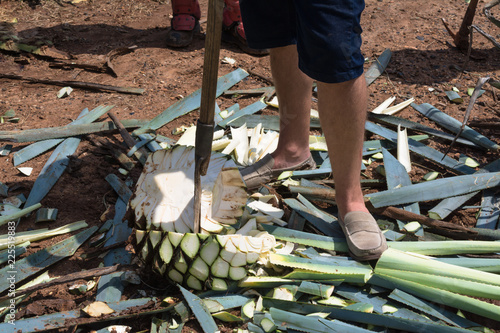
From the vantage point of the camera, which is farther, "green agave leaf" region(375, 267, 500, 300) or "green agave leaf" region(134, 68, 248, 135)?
"green agave leaf" region(134, 68, 248, 135)

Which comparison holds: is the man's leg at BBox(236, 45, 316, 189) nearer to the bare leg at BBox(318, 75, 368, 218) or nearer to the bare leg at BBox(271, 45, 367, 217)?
the bare leg at BBox(271, 45, 367, 217)

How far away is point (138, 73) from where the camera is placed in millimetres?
3482

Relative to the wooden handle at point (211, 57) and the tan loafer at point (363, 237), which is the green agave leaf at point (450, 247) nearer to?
the tan loafer at point (363, 237)

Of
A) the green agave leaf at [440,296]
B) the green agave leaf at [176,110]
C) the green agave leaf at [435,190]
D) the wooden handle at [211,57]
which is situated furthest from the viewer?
the green agave leaf at [176,110]

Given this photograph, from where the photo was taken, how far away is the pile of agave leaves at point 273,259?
1632 millimetres

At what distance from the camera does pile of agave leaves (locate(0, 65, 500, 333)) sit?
1.63 meters

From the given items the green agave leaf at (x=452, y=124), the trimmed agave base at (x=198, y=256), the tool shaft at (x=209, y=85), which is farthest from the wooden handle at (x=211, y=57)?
the green agave leaf at (x=452, y=124)

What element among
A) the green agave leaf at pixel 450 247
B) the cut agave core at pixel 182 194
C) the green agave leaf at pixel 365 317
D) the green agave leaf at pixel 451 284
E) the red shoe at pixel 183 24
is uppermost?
the red shoe at pixel 183 24

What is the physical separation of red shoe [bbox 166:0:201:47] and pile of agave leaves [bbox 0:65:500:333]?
6.37 ft

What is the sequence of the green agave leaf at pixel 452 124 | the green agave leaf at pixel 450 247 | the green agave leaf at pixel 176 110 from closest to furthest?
the green agave leaf at pixel 450 247
the green agave leaf at pixel 452 124
the green agave leaf at pixel 176 110

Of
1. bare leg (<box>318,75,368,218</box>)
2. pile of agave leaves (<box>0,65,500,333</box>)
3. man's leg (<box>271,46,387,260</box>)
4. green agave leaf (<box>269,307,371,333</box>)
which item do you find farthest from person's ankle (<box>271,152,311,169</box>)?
green agave leaf (<box>269,307,371,333</box>)

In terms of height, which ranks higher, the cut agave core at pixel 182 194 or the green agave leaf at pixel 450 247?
the cut agave core at pixel 182 194

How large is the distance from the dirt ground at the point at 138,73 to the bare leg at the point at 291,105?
715 mm

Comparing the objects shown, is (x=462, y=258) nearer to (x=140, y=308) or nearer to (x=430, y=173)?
(x=430, y=173)
